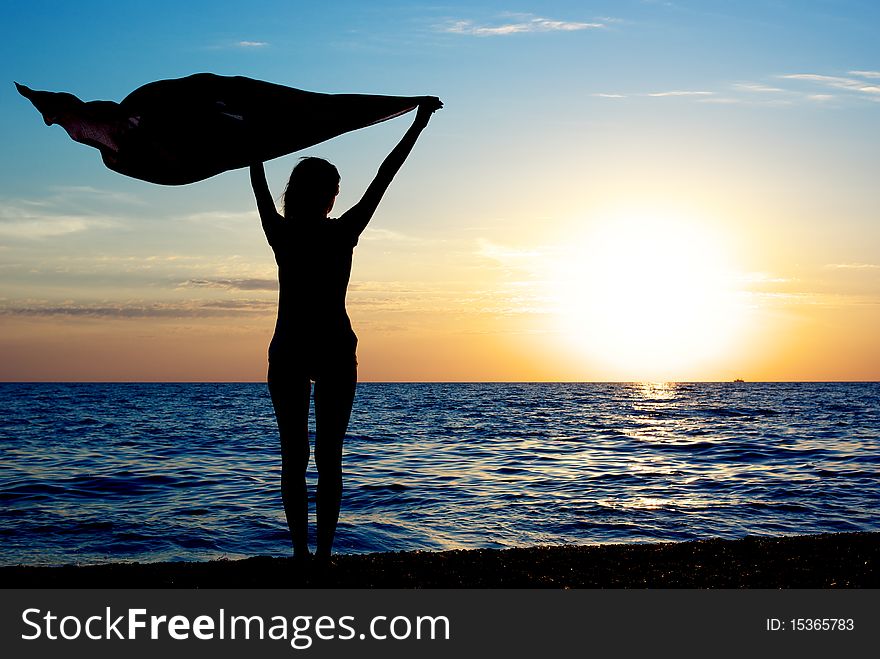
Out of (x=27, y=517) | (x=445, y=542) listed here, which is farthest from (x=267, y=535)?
(x=27, y=517)

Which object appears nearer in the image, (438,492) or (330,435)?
(330,435)

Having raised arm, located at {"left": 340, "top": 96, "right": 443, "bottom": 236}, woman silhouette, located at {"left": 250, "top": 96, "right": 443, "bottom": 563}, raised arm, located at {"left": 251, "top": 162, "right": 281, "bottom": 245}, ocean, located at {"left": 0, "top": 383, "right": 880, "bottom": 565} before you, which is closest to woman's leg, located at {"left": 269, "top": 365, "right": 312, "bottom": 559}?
woman silhouette, located at {"left": 250, "top": 96, "right": 443, "bottom": 563}

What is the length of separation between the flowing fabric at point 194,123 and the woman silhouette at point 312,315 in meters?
0.24

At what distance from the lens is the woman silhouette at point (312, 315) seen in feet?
13.7

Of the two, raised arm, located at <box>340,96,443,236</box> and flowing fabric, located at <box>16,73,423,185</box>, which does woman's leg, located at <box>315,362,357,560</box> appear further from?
flowing fabric, located at <box>16,73,423,185</box>

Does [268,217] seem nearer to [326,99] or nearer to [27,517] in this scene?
[326,99]

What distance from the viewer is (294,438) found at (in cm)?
428

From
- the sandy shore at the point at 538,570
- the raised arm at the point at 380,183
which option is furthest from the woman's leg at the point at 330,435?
the raised arm at the point at 380,183

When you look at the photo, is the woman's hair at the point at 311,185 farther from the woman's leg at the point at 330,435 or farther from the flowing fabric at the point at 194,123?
the woman's leg at the point at 330,435

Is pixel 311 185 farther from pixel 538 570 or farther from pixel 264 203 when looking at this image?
pixel 538 570

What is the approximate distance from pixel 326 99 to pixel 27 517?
903 cm

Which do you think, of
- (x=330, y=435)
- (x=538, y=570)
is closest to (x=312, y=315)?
(x=330, y=435)

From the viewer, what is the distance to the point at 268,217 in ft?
14.1

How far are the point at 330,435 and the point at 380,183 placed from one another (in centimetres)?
144
